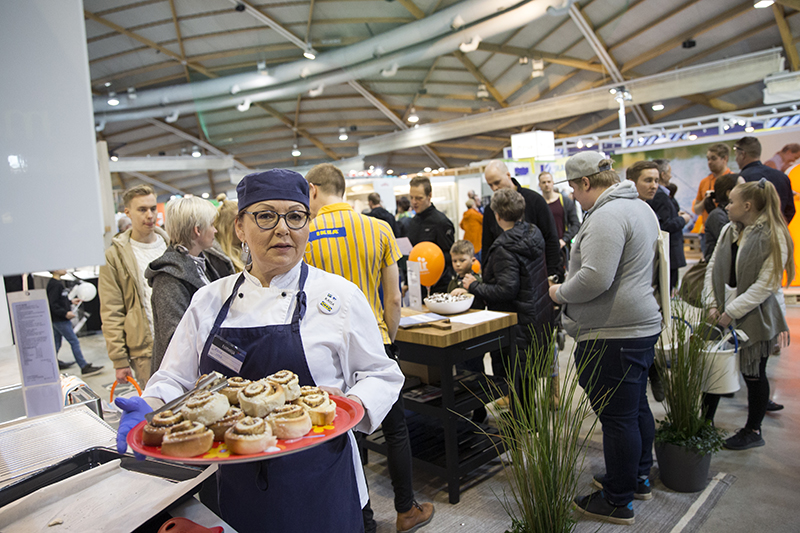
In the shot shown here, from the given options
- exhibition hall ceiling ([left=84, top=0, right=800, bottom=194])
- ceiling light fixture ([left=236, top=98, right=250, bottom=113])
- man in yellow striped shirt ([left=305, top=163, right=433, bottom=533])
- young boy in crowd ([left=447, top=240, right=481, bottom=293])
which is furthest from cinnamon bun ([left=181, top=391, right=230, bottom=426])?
ceiling light fixture ([left=236, top=98, right=250, bottom=113])

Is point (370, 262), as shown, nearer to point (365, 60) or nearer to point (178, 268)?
point (178, 268)

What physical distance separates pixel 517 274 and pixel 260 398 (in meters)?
2.30

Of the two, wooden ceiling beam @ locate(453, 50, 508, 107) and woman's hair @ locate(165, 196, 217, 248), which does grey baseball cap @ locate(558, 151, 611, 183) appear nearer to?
woman's hair @ locate(165, 196, 217, 248)

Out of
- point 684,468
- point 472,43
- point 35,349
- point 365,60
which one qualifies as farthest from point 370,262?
point 365,60

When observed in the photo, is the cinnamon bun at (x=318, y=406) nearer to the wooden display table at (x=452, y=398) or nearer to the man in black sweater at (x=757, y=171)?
the wooden display table at (x=452, y=398)

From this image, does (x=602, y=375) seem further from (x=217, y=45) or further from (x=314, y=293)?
(x=217, y=45)

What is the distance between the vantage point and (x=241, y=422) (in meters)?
0.97

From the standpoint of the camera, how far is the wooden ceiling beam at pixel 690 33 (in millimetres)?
11039

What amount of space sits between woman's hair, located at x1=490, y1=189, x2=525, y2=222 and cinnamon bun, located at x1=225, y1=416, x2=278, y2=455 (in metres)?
2.39

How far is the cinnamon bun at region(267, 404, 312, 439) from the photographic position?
100 cm

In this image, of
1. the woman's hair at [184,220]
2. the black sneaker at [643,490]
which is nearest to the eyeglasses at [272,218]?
the woman's hair at [184,220]

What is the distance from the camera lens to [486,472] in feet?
9.73

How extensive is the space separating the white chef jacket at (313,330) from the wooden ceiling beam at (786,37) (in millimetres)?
13265

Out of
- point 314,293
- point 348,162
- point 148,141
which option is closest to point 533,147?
point 314,293
